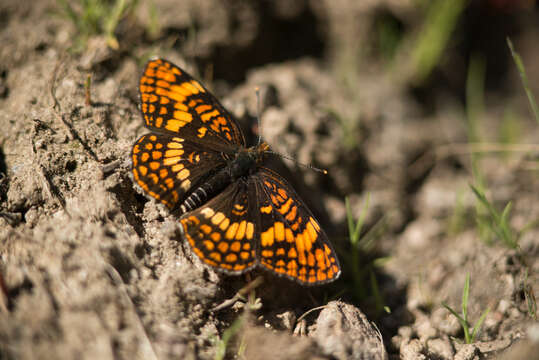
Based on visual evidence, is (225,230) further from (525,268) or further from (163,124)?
(525,268)

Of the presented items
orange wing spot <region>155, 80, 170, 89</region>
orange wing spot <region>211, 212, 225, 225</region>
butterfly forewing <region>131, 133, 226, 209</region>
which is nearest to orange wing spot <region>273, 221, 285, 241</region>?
orange wing spot <region>211, 212, 225, 225</region>

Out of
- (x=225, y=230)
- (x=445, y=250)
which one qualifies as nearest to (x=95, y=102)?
(x=225, y=230)

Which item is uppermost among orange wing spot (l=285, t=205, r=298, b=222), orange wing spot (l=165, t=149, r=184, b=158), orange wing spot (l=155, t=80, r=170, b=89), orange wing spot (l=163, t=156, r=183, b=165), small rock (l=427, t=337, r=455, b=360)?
orange wing spot (l=155, t=80, r=170, b=89)

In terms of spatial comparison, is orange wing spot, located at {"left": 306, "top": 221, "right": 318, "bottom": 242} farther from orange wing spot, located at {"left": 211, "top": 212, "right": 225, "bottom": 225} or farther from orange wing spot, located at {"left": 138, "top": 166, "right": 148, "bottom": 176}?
orange wing spot, located at {"left": 138, "top": 166, "right": 148, "bottom": 176}

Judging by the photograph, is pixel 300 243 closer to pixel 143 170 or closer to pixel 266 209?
pixel 266 209

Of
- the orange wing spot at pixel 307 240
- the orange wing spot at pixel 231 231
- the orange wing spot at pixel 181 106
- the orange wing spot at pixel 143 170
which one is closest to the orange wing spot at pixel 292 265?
the orange wing spot at pixel 307 240

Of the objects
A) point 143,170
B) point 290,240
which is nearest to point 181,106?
point 143,170
